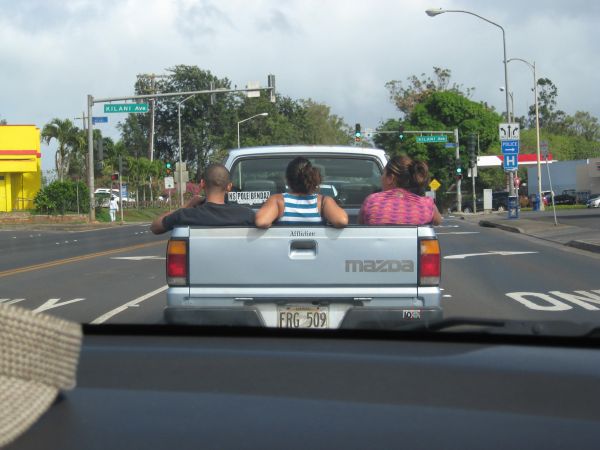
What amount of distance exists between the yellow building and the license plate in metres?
53.0

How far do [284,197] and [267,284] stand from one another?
1.06m

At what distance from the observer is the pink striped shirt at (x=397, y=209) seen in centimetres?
729

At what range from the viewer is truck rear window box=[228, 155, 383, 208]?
969 cm

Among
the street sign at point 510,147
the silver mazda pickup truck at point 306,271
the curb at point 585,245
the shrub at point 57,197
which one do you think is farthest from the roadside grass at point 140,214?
the silver mazda pickup truck at point 306,271

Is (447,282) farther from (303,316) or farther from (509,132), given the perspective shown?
(509,132)

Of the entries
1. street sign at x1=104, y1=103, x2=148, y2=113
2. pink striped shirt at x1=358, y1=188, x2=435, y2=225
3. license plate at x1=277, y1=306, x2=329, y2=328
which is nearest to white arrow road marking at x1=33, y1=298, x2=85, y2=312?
pink striped shirt at x1=358, y1=188, x2=435, y2=225

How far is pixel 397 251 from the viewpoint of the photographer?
6.07m

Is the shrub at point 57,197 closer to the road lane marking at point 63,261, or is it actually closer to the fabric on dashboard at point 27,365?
the road lane marking at point 63,261

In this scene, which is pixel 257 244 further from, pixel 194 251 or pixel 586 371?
pixel 586 371

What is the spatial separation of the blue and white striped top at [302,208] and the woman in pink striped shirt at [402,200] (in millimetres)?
539

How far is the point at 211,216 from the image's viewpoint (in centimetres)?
697

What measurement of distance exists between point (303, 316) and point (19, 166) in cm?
5312

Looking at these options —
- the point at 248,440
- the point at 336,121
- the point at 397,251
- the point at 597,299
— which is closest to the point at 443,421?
the point at 248,440

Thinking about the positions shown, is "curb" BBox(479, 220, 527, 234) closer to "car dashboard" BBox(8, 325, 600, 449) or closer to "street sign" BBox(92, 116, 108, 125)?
"street sign" BBox(92, 116, 108, 125)
